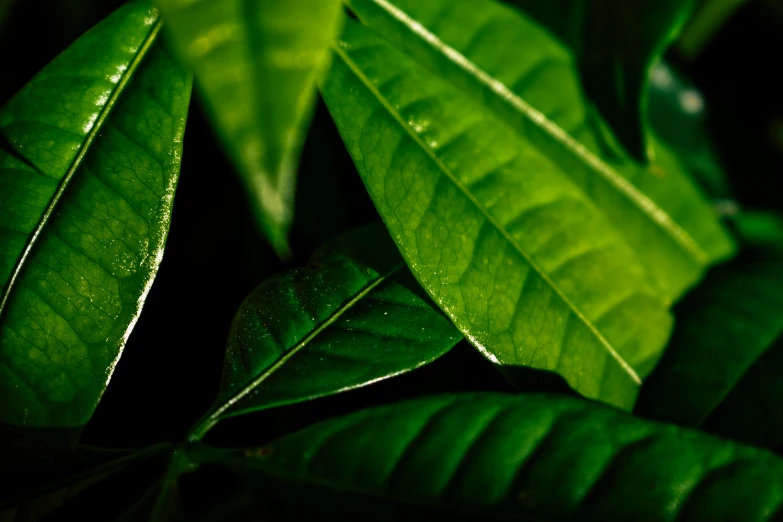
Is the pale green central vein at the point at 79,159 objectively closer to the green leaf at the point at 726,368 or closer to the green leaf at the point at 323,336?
the green leaf at the point at 323,336

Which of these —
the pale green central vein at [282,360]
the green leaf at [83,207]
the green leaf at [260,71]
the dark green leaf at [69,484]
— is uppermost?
the green leaf at [260,71]

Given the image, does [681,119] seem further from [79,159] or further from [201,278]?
[79,159]

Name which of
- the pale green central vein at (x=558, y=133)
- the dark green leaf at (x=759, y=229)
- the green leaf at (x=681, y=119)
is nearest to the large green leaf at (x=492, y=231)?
the pale green central vein at (x=558, y=133)

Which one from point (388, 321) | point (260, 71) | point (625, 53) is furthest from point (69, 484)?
point (625, 53)

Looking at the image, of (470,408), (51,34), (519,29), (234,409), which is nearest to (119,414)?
(234,409)

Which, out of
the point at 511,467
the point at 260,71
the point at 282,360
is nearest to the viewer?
the point at 260,71

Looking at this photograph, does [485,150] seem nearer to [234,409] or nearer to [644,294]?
[644,294]

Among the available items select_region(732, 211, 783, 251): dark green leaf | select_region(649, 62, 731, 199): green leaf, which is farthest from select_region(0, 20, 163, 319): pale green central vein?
select_region(649, 62, 731, 199): green leaf

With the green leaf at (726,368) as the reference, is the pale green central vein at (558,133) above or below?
above
